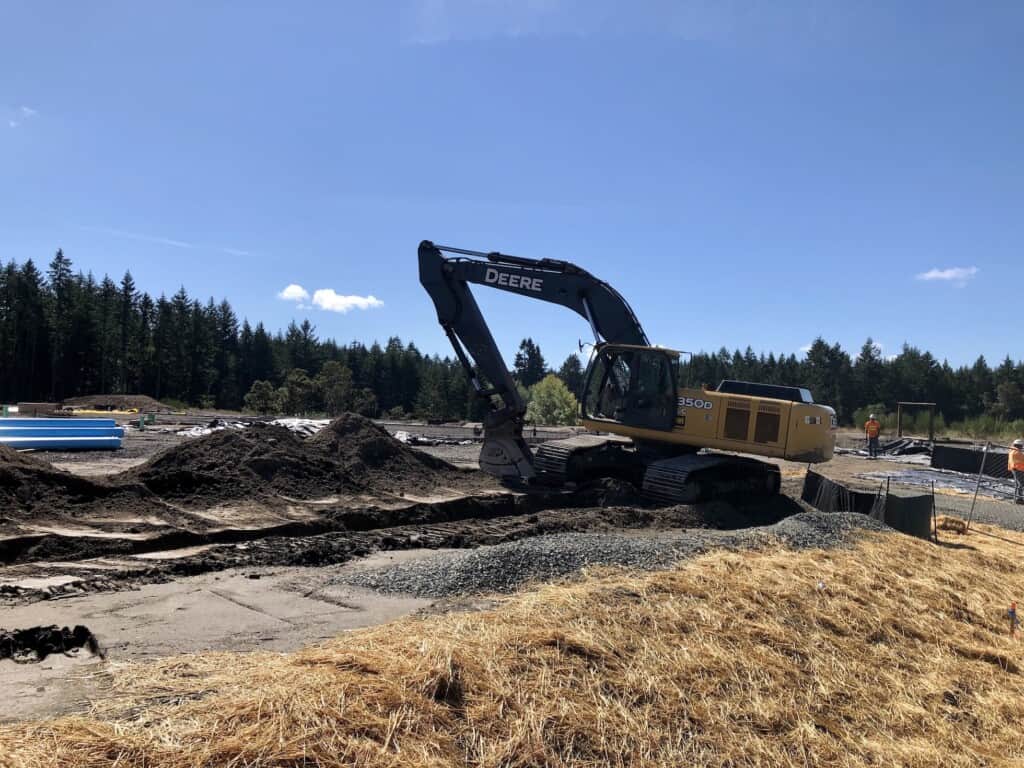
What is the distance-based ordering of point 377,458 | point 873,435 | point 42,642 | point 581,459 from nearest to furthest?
point 42,642 < point 581,459 < point 377,458 < point 873,435

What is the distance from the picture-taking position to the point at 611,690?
4543mm

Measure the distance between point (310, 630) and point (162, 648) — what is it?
106 centimetres

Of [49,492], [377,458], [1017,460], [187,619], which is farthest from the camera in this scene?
[1017,460]

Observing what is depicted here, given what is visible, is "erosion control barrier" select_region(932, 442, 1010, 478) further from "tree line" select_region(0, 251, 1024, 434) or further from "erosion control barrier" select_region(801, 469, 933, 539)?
"tree line" select_region(0, 251, 1024, 434)

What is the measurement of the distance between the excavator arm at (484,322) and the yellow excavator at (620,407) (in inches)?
0.8

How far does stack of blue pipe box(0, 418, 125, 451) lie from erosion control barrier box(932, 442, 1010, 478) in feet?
85.4

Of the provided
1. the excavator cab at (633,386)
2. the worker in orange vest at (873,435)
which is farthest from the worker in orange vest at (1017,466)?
the worker in orange vest at (873,435)

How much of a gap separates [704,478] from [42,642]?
36.6ft

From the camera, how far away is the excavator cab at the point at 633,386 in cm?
1384

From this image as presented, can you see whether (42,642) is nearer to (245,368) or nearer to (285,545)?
(285,545)

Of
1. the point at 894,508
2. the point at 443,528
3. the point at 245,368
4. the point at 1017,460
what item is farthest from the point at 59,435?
the point at 245,368

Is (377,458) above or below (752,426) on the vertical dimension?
below

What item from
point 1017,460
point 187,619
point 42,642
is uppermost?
point 1017,460

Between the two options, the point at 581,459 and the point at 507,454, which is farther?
the point at 507,454
